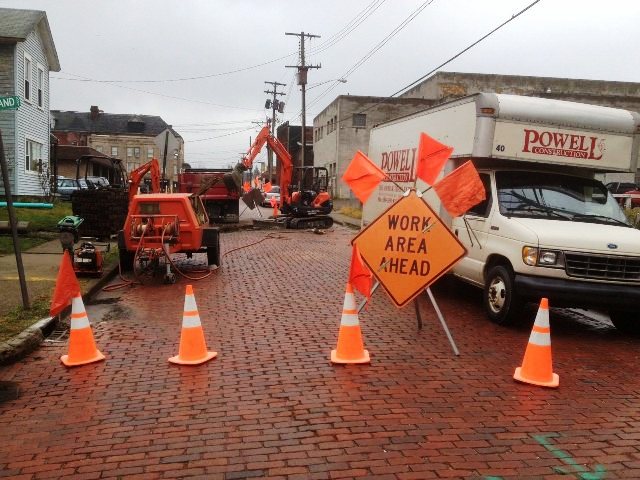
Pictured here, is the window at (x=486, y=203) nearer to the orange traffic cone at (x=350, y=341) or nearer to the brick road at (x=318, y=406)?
the brick road at (x=318, y=406)

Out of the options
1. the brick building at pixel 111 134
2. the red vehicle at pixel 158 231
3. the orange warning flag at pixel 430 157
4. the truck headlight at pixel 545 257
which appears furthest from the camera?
the brick building at pixel 111 134

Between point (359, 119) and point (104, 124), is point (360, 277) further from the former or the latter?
point (104, 124)

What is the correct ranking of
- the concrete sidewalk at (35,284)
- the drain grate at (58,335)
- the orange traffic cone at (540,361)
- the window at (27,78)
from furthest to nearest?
1. the window at (27,78)
2. the drain grate at (58,335)
3. the concrete sidewalk at (35,284)
4. the orange traffic cone at (540,361)

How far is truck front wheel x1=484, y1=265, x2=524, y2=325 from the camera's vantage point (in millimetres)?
6879

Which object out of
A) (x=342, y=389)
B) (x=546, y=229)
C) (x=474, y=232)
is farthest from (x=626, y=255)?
(x=342, y=389)

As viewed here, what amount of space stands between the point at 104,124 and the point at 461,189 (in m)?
77.6

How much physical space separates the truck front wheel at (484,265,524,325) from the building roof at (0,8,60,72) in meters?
22.6

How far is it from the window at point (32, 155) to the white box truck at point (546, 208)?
21.6 m

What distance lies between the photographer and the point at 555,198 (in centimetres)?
763

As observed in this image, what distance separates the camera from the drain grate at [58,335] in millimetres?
6449

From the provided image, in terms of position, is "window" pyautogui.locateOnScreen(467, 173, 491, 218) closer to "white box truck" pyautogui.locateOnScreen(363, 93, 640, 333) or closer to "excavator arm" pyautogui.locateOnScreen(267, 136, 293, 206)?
"white box truck" pyautogui.locateOnScreen(363, 93, 640, 333)

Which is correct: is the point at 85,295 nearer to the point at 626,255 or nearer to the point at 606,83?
the point at 626,255

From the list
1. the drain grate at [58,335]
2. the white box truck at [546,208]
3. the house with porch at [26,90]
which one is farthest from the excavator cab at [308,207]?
the drain grate at [58,335]

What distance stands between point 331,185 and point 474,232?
36.3 meters
